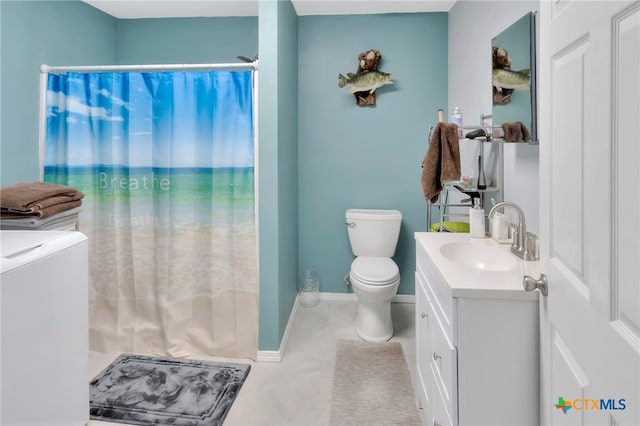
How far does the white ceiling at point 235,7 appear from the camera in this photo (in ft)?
9.62

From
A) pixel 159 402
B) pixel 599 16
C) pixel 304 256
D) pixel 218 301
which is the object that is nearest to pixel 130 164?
pixel 218 301

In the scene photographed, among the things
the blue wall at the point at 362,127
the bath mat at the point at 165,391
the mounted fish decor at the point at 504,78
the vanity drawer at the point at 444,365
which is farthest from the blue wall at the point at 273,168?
the mounted fish decor at the point at 504,78

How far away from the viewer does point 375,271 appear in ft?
8.79

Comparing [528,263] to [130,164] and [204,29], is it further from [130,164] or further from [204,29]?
[204,29]

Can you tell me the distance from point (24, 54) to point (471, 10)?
9.23 feet

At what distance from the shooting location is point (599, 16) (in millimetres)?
722

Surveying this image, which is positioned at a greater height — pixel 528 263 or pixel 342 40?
pixel 342 40

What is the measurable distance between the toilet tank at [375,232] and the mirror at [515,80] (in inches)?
47.8

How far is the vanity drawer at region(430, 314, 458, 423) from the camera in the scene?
124 centimetres

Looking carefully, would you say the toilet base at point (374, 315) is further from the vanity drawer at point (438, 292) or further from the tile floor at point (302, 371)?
the vanity drawer at point (438, 292)

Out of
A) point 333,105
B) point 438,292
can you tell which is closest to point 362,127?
point 333,105

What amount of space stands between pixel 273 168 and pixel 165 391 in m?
1.39

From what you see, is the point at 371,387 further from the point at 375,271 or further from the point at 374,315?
the point at 375,271

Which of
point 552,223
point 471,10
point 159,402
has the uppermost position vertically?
point 471,10
